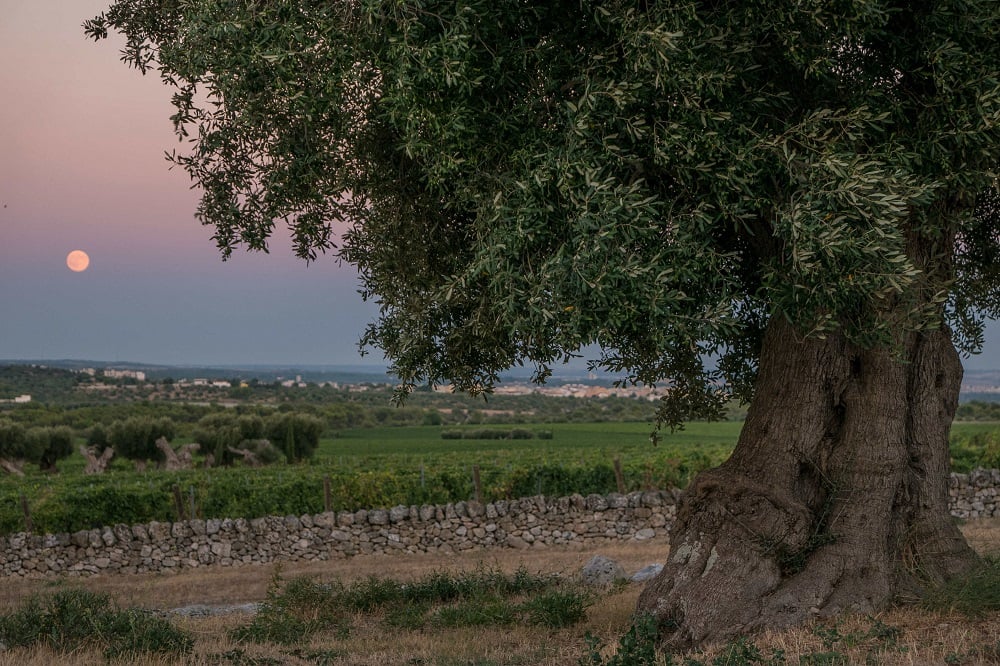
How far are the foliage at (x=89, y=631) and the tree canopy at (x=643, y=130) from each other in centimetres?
515

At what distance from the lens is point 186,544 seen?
92.0 feet

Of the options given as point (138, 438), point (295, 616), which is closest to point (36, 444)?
point (138, 438)

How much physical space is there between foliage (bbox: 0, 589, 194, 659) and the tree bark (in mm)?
5717

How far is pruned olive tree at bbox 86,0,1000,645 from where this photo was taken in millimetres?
8398

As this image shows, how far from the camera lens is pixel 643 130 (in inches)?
343

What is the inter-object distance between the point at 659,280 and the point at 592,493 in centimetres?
2400

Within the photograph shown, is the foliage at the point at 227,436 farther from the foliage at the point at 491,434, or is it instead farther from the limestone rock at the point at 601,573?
the limestone rock at the point at 601,573

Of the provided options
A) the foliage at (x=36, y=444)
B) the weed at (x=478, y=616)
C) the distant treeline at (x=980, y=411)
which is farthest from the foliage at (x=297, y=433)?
the distant treeline at (x=980, y=411)

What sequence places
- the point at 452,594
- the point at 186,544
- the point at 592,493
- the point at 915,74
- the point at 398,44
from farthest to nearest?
1. the point at 592,493
2. the point at 186,544
3. the point at 452,594
4. the point at 915,74
5. the point at 398,44

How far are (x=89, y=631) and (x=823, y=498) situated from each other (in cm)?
927

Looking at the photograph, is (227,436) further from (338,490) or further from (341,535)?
→ (341,535)

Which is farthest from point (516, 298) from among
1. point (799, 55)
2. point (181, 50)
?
point (181, 50)

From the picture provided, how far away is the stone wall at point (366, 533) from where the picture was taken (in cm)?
2759

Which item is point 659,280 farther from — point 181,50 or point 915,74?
point 181,50
